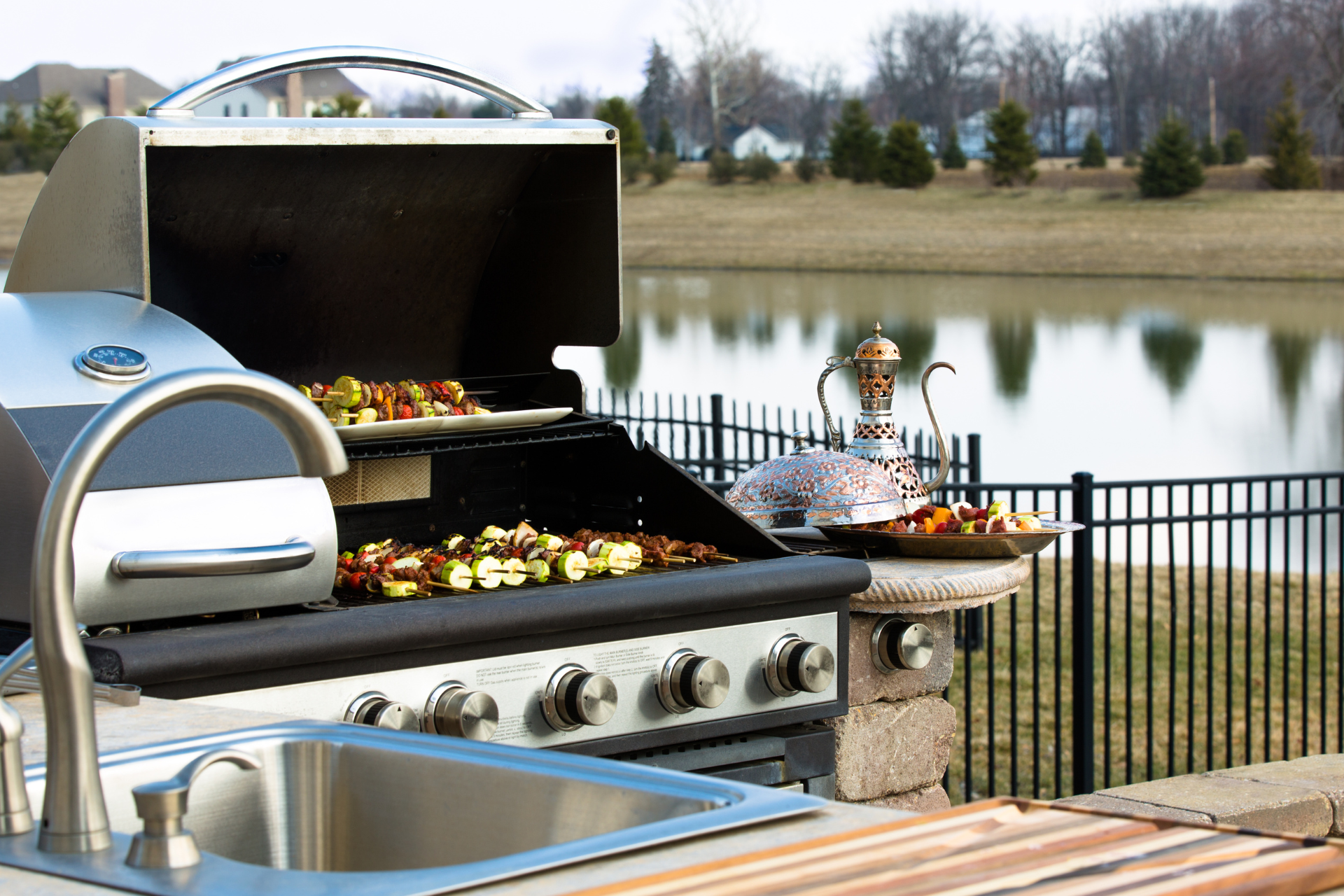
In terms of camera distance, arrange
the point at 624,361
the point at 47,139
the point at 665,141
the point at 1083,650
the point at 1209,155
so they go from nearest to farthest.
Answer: the point at 1083,650
the point at 624,361
the point at 47,139
the point at 1209,155
the point at 665,141

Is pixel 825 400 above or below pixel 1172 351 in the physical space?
above

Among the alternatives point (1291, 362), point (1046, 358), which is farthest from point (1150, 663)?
point (1046, 358)

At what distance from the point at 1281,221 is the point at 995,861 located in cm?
4468

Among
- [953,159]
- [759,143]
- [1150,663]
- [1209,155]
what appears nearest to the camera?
[1150,663]

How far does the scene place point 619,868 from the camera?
133 cm

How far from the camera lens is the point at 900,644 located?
326 centimetres

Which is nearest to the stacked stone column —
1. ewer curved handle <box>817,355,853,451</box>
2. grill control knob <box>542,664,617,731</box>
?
ewer curved handle <box>817,355,853,451</box>

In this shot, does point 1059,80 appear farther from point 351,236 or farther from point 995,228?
point 351,236

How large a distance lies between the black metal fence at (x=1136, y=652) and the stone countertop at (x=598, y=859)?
325 cm

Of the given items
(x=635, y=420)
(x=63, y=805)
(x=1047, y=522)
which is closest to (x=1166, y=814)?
(x=1047, y=522)

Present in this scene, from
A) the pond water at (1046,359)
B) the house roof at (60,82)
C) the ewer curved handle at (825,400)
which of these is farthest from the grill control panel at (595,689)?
the house roof at (60,82)

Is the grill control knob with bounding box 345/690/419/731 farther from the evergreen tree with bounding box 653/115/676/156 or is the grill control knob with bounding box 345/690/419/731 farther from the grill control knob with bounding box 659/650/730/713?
the evergreen tree with bounding box 653/115/676/156

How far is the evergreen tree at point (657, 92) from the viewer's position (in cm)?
7069

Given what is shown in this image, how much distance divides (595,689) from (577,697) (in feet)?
0.12
